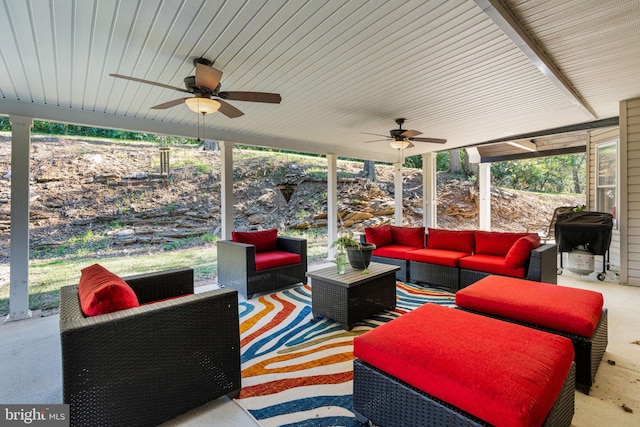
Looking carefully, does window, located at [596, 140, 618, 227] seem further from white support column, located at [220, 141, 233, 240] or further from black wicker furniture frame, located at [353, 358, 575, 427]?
white support column, located at [220, 141, 233, 240]

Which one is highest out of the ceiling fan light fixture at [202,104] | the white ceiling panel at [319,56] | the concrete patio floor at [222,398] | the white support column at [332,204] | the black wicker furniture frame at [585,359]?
the white ceiling panel at [319,56]

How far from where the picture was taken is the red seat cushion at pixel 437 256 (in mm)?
4000

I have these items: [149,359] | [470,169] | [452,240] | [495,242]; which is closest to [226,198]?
[149,359]

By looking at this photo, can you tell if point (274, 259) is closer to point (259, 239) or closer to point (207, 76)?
point (259, 239)

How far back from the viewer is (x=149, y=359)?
157 centimetres

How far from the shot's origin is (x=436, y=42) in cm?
238

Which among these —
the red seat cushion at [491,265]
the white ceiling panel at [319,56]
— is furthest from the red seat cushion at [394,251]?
the white ceiling panel at [319,56]

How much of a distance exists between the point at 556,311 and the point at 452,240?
2.51 m

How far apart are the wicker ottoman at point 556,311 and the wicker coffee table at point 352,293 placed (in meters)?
0.87

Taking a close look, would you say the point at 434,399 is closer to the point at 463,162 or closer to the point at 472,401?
the point at 472,401

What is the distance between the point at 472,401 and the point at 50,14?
3.26 m

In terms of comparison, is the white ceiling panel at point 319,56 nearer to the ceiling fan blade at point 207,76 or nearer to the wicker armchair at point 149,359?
the ceiling fan blade at point 207,76

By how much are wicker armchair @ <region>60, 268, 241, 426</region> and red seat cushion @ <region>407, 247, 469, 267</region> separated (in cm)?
312

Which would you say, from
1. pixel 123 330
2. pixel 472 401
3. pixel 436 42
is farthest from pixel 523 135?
pixel 123 330
